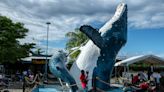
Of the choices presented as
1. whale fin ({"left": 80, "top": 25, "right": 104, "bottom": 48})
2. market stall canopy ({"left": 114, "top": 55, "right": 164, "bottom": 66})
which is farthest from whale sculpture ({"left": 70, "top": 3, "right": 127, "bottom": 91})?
market stall canopy ({"left": 114, "top": 55, "right": 164, "bottom": 66})

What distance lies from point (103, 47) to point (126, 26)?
2.01 metres

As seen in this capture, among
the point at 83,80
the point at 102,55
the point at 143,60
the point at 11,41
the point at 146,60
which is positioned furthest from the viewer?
the point at 11,41

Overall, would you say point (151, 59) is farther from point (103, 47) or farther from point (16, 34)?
A: point (103, 47)

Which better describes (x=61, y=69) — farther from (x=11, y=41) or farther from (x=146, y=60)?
(x=11, y=41)

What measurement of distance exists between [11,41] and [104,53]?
25.4 metres

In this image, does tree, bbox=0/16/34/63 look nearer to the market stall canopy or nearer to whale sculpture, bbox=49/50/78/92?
the market stall canopy

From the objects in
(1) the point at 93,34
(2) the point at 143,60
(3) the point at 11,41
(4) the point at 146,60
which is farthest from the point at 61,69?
(3) the point at 11,41

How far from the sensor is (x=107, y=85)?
63.8ft

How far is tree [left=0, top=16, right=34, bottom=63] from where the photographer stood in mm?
41656

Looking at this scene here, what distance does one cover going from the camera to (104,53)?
1950 cm

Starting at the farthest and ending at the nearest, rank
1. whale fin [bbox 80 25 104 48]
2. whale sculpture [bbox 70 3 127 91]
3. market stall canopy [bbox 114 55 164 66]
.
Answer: market stall canopy [bbox 114 55 164 66] < whale sculpture [bbox 70 3 127 91] < whale fin [bbox 80 25 104 48]

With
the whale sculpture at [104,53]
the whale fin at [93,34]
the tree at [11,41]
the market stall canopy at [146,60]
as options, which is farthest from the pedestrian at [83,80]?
the tree at [11,41]

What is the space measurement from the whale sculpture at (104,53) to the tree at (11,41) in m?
22.4

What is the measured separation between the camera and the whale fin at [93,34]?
1791 cm
